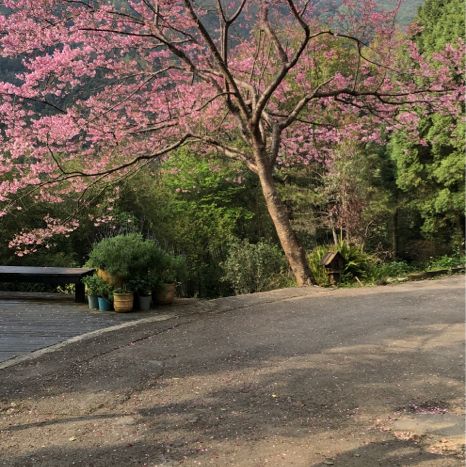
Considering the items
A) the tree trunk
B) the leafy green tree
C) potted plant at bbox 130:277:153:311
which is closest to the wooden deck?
potted plant at bbox 130:277:153:311

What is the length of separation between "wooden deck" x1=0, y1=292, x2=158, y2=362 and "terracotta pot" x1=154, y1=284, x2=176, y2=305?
1.60 ft

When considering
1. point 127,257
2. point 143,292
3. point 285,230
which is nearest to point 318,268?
point 285,230

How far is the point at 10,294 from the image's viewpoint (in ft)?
28.0

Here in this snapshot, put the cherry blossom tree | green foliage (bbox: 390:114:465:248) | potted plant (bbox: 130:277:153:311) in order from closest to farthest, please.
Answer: potted plant (bbox: 130:277:153:311) → the cherry blossom tree → green foliage (bbox: 390:114:465:248)

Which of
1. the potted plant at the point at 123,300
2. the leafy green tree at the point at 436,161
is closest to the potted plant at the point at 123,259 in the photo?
the potted plant at the point at 123,300

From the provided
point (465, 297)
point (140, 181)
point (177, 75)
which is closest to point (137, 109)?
point (177, 75)

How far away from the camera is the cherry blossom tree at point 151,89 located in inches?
296

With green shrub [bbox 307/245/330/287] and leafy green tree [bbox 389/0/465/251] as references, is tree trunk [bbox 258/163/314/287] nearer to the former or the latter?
green shrub [bbox 307/245/330/287]

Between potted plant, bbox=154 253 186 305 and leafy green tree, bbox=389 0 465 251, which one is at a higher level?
leafy green tree, bbox=389 0 465 251

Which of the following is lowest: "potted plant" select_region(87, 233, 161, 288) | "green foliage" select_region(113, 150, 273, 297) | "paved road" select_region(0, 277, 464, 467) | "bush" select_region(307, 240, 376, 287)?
"paved road" select_region(0, 277, 464, 467)

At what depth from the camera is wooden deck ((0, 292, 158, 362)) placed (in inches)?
206

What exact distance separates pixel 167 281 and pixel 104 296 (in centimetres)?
85

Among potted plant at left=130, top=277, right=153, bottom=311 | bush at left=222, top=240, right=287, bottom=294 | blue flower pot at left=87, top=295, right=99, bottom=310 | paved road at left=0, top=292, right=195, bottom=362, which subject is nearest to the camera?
paved road at left=0, top=292, right=195, bottom=362

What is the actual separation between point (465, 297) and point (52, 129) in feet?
21.1
